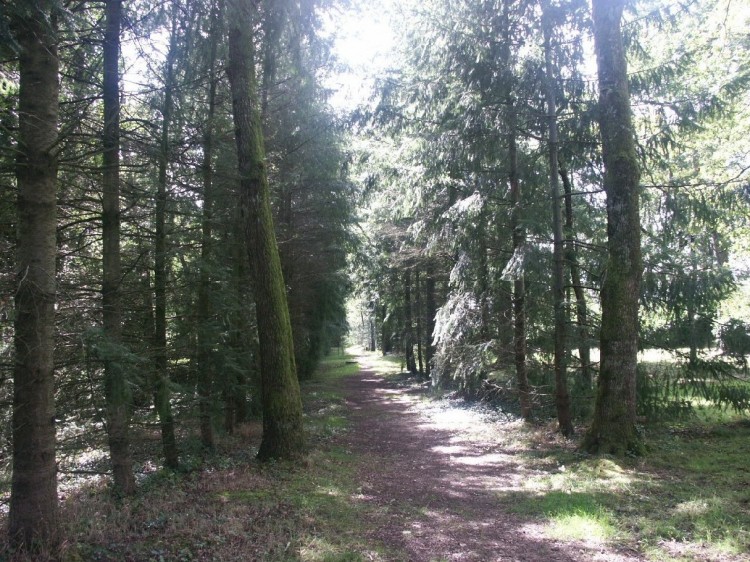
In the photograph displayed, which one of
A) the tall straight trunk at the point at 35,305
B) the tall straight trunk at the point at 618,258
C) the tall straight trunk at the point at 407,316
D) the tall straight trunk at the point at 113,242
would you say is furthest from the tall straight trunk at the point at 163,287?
the tall straight trunk at the point at 407,316

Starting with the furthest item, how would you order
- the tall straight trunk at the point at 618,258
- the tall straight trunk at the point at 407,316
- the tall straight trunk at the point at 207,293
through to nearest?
the tall straight trunk at the point at 407,316, the tall straight trunk at the point at 618,258, the tall straight trunk at the point at 207,293

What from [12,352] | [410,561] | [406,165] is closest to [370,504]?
[410,561]

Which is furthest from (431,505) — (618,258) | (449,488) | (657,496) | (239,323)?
(239,323)

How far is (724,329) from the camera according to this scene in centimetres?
890

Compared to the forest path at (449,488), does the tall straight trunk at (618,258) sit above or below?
above

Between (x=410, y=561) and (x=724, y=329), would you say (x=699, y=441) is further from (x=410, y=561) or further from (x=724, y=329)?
(x=410, y=561)

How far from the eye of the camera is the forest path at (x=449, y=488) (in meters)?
4.73

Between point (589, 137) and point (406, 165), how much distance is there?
5529 millimetres

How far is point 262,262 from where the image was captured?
806 cm

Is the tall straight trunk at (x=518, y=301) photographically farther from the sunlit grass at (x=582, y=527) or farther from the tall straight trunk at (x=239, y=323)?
the tall straight trunk at (x=239, y=323)

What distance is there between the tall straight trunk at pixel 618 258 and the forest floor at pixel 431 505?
0.59 metres

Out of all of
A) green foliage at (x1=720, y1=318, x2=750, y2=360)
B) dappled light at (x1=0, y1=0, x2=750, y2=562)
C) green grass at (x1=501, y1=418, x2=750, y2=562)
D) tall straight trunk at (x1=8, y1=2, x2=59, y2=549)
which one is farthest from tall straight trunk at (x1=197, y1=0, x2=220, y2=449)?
green foliage at (x1=720, y1=318, x2=750, y2=360)

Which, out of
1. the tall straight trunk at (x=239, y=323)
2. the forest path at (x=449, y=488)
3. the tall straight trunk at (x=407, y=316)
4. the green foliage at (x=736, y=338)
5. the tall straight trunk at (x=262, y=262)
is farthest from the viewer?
the tall straight trunk at (x=407, y=316)

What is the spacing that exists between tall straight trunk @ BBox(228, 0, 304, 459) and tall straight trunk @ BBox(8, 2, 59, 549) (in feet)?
13.5
